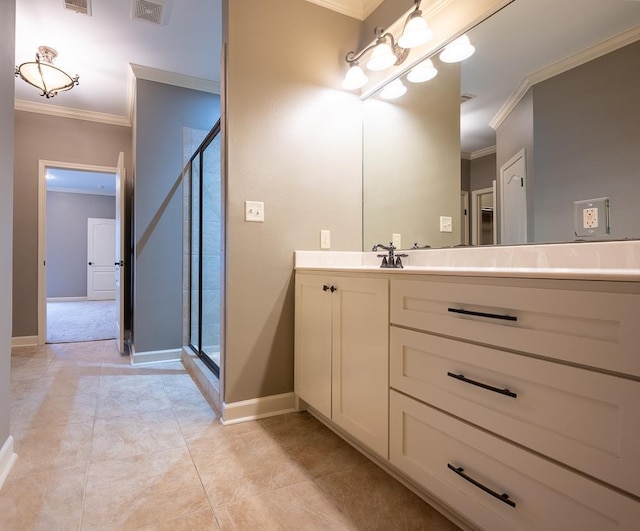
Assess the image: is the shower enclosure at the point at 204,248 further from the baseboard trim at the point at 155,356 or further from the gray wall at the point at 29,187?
the gray wall at the point at 29,187

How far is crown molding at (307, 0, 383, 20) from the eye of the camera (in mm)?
2152

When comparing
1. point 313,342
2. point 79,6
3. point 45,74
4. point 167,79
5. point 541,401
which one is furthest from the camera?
point 167,79

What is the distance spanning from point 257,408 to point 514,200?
163 cm

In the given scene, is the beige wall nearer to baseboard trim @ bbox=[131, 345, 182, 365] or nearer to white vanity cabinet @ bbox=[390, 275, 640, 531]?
white vanity cabinet @ bbox=[390, 275, 640, 531]

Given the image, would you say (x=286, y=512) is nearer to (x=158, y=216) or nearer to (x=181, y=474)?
(x=181, y=474)

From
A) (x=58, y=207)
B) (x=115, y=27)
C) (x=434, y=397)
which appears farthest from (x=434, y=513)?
(x=58, y=207)

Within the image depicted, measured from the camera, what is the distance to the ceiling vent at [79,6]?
2396 mm

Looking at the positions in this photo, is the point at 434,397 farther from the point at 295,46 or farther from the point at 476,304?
the point at 295,46

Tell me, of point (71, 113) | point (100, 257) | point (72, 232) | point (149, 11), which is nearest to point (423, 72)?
point (149, 11)

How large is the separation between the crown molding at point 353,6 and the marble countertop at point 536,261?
4.94 feet

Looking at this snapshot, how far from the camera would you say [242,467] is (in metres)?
1.49

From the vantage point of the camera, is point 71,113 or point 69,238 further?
point 69,238

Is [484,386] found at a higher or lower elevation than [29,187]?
lower

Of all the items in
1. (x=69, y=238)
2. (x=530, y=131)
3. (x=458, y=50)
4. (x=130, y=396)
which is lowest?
(x=130, y=396)
